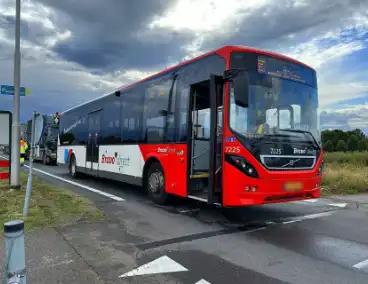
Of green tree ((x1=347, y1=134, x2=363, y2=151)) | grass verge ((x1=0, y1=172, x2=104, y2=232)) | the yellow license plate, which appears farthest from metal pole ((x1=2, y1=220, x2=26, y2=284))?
green tree ((x1=347, y1=134, x2=363, y2=151))

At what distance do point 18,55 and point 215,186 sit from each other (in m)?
7.20

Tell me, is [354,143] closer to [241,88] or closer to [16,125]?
[16,125]

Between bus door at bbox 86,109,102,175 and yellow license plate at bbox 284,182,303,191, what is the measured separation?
24.5 ft

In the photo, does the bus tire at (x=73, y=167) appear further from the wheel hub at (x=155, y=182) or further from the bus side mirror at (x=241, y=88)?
the bus side mirror at (x=241, y=88)

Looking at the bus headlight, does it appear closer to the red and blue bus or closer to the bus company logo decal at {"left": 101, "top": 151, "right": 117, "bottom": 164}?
the red and blue bus

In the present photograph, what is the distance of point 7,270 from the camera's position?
2684 millimetres

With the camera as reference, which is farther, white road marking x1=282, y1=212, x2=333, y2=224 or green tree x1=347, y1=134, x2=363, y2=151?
green tree x1=347, y1=134, x2=363, y2=151

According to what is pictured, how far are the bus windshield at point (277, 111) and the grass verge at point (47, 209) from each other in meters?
3.47

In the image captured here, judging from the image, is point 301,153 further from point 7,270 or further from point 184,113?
point 7,270

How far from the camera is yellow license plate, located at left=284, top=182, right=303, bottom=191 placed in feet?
20.7

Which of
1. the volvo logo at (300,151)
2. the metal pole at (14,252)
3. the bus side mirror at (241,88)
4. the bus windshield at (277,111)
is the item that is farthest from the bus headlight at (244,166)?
the metal pole at (14,252)

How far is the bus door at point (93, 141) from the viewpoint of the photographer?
1195 centimetres

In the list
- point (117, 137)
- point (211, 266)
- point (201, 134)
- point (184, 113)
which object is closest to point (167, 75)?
point (184, 113)

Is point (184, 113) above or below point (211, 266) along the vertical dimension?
above
